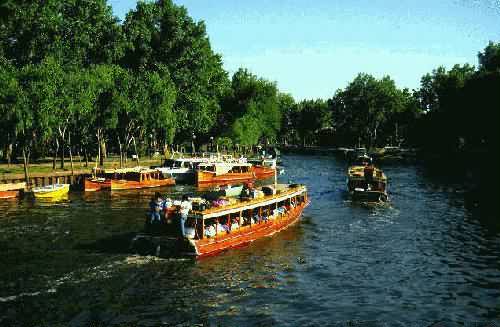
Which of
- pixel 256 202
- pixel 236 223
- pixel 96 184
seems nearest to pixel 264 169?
pixel 96 184

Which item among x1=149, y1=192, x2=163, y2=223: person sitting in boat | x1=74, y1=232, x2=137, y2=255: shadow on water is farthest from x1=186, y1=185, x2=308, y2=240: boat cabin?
x1=74, y1=232, x2=137, y2=255: shadow on water

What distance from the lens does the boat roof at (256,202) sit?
33375 mm

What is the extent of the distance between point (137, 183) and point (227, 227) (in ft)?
119

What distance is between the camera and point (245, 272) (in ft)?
101

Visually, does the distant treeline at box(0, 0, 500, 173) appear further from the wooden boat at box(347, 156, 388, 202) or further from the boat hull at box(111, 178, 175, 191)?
the wooden boat at box(347, 156, 388, 202)

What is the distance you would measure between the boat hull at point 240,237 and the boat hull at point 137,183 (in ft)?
95.8

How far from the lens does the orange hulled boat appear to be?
78.0 meters

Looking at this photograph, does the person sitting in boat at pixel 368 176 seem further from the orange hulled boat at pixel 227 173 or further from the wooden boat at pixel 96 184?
the wooden boat at pixel 96 184

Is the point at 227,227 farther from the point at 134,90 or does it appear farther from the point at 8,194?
the point at 134,90

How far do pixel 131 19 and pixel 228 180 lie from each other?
3857 cm

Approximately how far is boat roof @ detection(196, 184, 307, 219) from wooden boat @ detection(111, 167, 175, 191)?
86.1 feet

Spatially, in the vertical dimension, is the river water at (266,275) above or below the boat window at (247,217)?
below

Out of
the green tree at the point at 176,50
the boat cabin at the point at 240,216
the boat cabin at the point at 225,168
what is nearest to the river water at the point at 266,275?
the boat cabin at the point at 240,216

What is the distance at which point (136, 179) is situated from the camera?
69.8m
